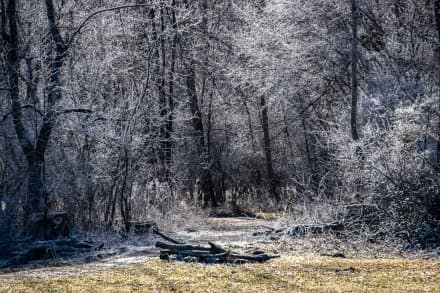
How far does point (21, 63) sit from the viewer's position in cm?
Result: 1539

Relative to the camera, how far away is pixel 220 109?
2469cm

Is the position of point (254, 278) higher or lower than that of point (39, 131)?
lower

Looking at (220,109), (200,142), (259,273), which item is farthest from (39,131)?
(220,109)

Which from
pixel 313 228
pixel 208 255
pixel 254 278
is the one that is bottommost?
pixel 254 278

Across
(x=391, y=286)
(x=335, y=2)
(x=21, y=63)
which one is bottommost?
(x=391, y=286)

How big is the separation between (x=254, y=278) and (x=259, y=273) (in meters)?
0.31

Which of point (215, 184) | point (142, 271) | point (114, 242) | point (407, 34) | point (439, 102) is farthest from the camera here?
point (215, 184)

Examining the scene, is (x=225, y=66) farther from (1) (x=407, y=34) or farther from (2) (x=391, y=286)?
(2) (x=391, y=286)

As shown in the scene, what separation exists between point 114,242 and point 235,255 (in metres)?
3.41

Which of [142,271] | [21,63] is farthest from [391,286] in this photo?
[21,63]

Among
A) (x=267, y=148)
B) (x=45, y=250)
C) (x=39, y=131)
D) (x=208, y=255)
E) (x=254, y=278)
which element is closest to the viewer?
(x=254, y=278)

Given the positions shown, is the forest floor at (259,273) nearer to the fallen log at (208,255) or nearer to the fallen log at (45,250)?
the fallen log at (208,255)

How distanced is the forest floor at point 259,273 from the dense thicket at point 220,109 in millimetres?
1824

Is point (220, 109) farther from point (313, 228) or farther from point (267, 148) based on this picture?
point (313, 228)
